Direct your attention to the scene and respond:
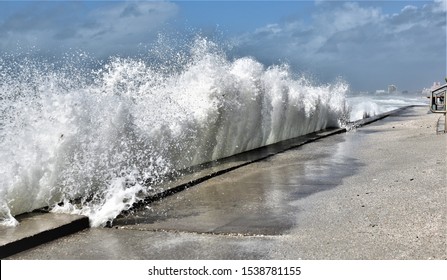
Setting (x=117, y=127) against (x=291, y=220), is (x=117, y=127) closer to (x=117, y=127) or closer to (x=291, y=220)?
(x=117, y=127)

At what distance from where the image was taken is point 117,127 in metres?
5.76

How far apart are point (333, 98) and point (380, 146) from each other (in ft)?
22.4

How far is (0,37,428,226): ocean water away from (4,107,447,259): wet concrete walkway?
20.5 inches

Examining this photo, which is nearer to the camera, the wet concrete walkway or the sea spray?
the wet concrete walkway

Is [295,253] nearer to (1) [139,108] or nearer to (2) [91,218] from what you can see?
(2) [91,218]

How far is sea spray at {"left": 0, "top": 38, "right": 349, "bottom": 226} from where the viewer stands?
4527mm

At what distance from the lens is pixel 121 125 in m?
5.82

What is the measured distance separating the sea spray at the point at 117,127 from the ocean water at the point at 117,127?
0.01 meters

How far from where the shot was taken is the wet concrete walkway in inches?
124

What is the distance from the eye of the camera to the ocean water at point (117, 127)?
452 cm

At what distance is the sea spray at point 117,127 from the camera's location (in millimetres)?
4527

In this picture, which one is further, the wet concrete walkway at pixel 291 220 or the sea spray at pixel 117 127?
the sea spray at pixel 117 127

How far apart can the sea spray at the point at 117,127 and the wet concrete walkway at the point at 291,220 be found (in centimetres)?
52

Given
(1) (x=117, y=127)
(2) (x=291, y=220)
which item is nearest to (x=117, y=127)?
(1) (x=117, y=127)
